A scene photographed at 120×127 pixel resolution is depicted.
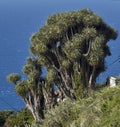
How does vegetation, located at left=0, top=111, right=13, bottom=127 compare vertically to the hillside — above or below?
above

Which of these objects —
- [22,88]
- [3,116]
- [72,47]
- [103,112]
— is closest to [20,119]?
[22,88]

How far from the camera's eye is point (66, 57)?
31906 millimetres

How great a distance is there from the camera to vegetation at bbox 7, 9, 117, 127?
31.1 meters

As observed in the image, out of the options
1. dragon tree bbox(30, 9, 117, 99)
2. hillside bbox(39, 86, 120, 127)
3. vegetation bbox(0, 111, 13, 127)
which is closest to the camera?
hillside bbox(39, 86, 120, 127)

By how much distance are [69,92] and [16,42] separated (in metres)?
90.2

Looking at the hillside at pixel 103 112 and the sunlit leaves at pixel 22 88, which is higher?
the sunlit leaves at pixel 22 88

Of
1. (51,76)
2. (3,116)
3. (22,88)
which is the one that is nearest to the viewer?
(51,76)

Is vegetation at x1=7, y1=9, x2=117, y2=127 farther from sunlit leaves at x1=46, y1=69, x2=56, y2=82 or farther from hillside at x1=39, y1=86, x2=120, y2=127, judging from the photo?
hillside at x1=39, y1=86, x2=120, y2=127

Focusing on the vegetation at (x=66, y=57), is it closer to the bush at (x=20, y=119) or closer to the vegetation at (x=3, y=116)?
the bush at (x=20, y=119)

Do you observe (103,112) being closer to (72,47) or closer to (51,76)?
(72,47)

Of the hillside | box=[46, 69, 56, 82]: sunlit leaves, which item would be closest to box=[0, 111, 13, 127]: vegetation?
box=[46, 69, 56, 82]: sunlit leaves

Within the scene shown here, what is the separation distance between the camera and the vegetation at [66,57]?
31.1 m

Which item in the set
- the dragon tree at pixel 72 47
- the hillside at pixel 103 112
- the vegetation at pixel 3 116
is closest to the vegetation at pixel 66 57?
the dragon tree at pixel 72 47

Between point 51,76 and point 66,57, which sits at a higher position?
point 66,57
